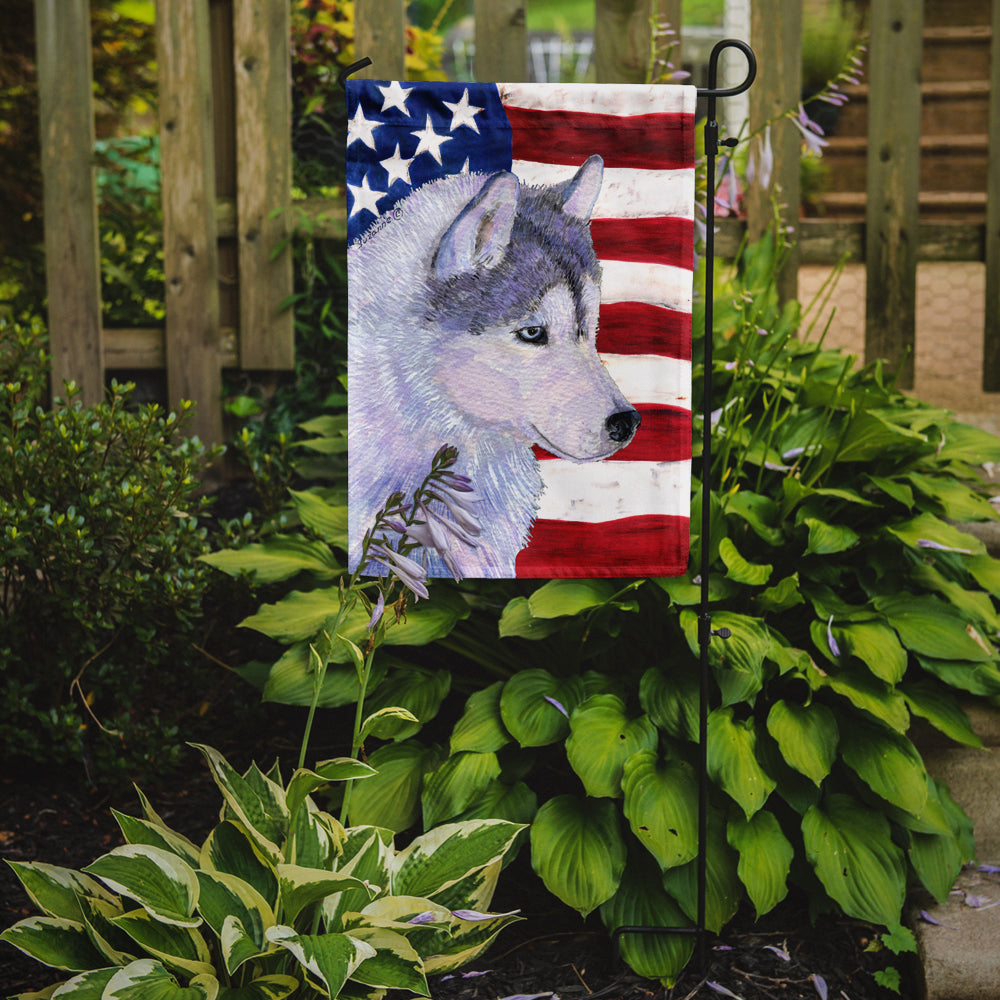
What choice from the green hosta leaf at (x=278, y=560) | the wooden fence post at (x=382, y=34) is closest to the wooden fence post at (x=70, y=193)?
the wooden fence post at (x=382, y=34)

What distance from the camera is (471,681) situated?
2473 millimetres

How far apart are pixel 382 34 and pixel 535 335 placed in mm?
1820

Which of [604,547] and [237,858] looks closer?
[237,858]

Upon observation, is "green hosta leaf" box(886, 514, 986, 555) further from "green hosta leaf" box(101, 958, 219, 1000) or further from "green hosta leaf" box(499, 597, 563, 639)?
"green hosta leaf" box(101, 958, 219, 1000)

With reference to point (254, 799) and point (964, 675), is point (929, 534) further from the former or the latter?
point (254, 799)

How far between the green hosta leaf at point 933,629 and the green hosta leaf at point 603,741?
64 centimetres

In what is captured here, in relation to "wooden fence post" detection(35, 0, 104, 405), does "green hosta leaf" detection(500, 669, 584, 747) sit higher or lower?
lower

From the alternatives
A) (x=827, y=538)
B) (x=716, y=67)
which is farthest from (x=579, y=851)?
(x=716, y=67)

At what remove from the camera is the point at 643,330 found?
206 cm

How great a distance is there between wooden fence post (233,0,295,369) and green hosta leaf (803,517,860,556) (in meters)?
2.02

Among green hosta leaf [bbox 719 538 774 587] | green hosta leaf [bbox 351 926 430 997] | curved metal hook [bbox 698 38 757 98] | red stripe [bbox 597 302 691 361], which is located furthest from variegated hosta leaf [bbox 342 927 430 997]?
curved metal hook [bbox 698 38 757 98]

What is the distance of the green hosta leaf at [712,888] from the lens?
2068 mm

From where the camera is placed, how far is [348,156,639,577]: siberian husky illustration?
78.9 inches

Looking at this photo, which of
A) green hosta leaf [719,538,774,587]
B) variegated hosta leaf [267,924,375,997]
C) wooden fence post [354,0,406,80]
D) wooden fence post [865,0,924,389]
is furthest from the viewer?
wooden fence post [865,0,924,389]
